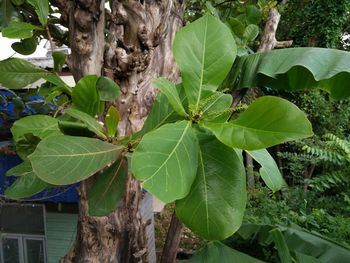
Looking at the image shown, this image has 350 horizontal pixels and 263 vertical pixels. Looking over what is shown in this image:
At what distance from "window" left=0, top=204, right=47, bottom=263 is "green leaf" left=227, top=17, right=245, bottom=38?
8.69 feet

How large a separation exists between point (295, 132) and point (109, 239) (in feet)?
2.31

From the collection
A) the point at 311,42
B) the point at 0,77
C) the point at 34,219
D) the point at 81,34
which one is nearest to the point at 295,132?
the point at 81,34

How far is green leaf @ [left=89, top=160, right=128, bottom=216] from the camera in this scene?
0.73 meters

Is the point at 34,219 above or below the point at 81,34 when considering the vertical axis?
below

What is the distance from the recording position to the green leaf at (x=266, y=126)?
46 centimetres

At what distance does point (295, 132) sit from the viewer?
0.46m

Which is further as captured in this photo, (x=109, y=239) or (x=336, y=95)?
(x=109, y=239)

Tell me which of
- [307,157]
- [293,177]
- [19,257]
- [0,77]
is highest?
[0,77]


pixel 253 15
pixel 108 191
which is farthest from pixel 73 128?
pixel 253 15

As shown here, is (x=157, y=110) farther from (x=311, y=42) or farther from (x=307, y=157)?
(x=311, y=42)

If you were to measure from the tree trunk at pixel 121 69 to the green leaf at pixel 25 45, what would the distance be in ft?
1.09

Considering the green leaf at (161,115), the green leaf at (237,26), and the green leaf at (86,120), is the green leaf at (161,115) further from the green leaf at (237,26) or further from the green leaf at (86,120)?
the green leaf at (237,26)

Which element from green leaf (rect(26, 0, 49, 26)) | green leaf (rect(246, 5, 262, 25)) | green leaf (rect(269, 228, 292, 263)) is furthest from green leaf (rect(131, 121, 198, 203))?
green leaf (rect(246, 5, 262, 25))

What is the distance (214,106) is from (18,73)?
0.62 metres
